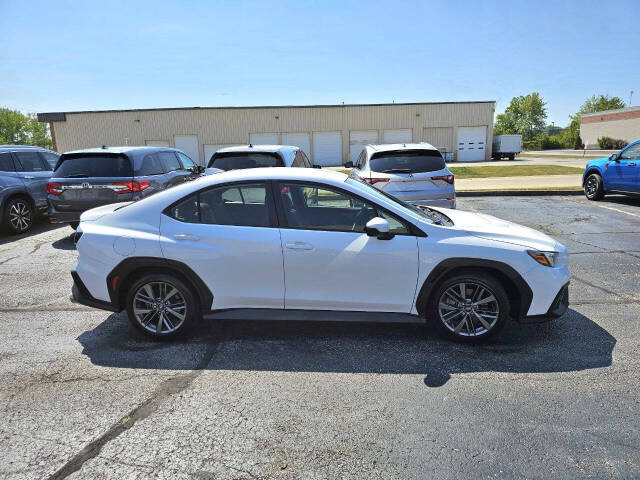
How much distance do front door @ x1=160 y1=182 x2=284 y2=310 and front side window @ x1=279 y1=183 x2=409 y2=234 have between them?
0.19 m

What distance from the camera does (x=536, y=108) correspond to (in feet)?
350

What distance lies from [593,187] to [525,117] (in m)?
108

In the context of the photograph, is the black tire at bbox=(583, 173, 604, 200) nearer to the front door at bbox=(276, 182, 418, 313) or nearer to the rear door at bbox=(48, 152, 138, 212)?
the front door at bbox=(276, 182, 418, 313)

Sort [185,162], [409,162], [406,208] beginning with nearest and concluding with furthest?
[406,208]
[409,162]
[185,162]

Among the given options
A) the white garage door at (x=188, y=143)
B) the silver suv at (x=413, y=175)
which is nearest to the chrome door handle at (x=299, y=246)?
the silver suv at (x=413, y=175)

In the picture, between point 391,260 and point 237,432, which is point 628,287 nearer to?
point 391,260

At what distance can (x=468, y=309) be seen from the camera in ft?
12.6

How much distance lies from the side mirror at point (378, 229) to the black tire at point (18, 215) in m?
8.78

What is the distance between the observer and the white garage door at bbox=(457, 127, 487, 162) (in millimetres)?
38594

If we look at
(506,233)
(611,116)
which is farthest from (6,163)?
(611,116)

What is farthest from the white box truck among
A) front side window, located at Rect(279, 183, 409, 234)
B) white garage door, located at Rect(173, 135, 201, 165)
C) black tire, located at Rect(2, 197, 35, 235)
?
front side window, located at Rect(279, 183, 409, 234)

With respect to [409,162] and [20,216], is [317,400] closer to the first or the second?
[409,162]

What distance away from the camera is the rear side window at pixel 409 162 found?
8.23 m

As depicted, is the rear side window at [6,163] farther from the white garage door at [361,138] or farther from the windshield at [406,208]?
the white garage door at [361,138]
